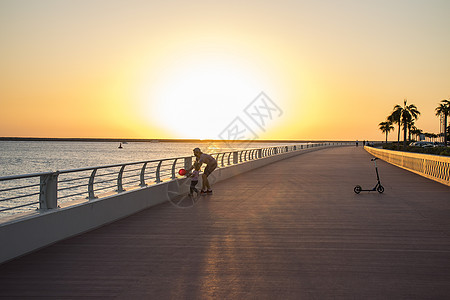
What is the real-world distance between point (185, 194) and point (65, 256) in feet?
33.2

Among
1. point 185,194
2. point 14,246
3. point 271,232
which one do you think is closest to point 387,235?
point 271,232

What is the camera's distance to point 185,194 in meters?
18.2

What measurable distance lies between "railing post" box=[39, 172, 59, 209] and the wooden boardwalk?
0.78 m

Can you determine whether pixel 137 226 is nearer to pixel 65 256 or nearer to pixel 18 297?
pixel 65 256

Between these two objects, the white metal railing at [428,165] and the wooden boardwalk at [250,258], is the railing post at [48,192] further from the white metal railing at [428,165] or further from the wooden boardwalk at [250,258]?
the white metal railing at [428,165]

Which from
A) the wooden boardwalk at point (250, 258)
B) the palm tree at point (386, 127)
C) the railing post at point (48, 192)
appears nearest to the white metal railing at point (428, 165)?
the wooden boardwalk at point (250, 258)

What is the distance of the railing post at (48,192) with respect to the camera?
924 cm

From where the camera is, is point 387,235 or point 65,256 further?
point 387,235

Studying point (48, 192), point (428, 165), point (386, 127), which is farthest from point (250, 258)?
point (386, 127)

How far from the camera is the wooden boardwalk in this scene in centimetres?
626

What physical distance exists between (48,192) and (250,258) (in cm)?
399

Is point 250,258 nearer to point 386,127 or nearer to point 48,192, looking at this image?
point 48,192

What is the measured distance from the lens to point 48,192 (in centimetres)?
931

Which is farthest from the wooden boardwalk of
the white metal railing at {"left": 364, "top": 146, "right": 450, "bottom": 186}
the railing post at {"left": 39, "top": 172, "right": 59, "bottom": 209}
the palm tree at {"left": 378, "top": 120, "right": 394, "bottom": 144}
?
the palm tree at {"left": 378, "top": 120, "right": 394, "bottom": 144}
